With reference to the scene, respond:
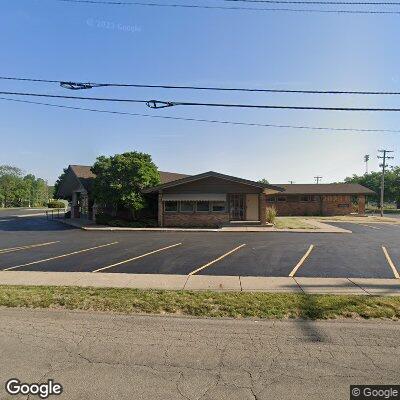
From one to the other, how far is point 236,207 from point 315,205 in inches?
761

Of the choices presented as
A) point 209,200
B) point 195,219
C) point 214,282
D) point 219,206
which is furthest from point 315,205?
point 214,282

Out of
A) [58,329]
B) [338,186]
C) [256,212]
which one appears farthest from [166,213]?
[338,186]

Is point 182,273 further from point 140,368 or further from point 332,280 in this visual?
point 140,368

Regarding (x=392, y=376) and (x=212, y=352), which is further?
(x=212, y=352)

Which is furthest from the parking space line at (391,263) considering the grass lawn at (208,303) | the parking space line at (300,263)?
the grass lawn at (208,303)

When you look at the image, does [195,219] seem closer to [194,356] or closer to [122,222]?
[122,222]

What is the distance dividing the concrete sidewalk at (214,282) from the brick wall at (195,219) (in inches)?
666

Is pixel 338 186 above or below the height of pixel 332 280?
above

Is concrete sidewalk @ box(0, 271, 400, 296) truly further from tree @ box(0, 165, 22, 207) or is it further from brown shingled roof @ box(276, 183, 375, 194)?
tree @ box(0, 165, 22, 207)

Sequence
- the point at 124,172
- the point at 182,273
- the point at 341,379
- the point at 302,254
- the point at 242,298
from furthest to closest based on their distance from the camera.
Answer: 1. the point at 124,172
2. the point at 302,254
3. the point at 182,273
4. the point at 242,298
5. the point at 341,379

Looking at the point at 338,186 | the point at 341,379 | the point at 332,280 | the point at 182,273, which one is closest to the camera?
the point at 341,379

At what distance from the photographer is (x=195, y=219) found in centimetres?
2681

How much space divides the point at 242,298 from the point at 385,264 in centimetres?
707

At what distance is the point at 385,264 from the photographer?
11.6 metres
